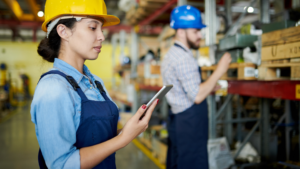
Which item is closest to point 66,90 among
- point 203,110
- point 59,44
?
point 59,44

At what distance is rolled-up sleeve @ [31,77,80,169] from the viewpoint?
3.40 ft

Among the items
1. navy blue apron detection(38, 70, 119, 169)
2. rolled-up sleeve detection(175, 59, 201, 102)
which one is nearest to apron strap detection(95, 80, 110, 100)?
navy blue apron detection(38, 70, 119, 169)

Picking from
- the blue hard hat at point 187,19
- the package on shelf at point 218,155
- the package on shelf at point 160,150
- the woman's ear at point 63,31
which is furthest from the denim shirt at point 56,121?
the package on shelf at point 160,150

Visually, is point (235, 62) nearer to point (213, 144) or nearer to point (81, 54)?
point (213, 144)

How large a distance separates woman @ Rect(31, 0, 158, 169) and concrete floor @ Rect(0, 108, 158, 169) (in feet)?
11.1

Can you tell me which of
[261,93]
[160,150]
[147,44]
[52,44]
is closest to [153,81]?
[160,150]

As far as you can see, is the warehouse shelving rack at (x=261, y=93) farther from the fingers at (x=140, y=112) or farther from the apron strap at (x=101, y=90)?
the apron strap at (x=101, y=90)

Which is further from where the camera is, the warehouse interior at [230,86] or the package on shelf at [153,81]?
the package on shelf at [153,81]

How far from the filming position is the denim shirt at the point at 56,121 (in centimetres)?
104

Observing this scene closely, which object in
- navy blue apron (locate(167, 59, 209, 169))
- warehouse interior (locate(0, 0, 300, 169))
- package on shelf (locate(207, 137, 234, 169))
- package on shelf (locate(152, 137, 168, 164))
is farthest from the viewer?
package on shelf (locate(152, 137, 168, 164))

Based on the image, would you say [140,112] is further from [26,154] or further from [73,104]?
[26,154]

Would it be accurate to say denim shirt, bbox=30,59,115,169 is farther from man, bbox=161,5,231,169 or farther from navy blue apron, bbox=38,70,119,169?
man, bbox=161,5,231,169

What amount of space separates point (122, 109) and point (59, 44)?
692cm

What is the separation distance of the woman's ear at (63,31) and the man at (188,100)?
1.40 m
